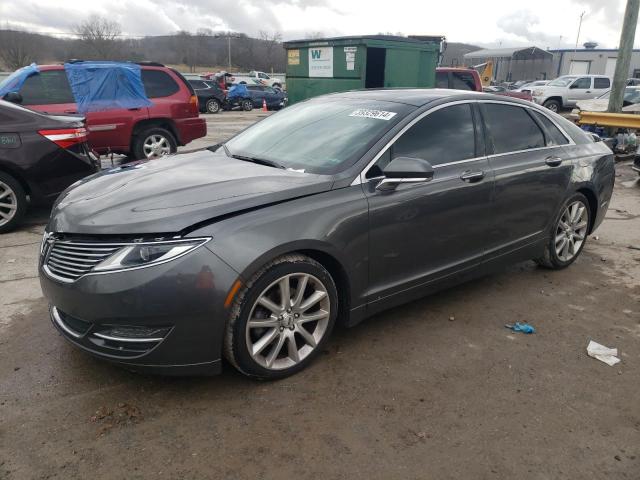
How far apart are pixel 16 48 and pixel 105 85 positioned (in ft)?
128

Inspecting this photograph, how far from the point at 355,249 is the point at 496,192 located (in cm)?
140

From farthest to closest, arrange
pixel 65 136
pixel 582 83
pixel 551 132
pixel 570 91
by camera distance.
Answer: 1. pixel 582 83
2. pixel 570 91
3. pixel 65 136
4. pixel 551 132

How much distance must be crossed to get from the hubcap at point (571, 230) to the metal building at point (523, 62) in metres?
58.9

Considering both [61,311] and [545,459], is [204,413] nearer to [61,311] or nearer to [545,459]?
[61,311]

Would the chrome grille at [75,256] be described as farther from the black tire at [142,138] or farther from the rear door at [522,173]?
the black tire at [142,138]

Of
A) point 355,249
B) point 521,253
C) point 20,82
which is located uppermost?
point 20,82

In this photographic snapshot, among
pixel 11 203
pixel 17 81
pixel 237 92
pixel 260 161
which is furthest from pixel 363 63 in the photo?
pixel 237 92

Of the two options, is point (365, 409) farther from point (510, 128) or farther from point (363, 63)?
point (363, 63)

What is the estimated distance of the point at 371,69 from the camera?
430 inches

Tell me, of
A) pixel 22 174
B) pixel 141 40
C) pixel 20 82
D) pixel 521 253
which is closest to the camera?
pixel 521 253

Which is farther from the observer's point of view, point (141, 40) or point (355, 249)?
point (141, 40)

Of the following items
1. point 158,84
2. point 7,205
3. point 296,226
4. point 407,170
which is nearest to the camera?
point 296,226

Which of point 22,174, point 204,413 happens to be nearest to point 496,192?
point 204,413

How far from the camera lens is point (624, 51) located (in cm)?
1216
